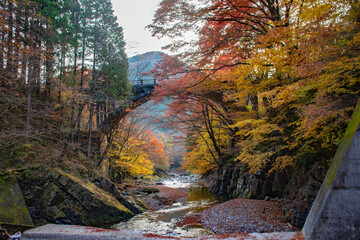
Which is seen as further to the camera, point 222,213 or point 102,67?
point 102,67

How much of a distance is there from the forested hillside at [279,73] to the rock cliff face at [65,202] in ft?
18.6

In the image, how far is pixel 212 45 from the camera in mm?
7961

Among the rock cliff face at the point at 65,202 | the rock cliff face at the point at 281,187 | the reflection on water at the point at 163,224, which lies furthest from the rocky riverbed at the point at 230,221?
the rock cliff face at the point at 65,202

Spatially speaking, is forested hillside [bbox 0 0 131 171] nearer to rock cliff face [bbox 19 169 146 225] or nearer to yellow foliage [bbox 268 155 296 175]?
rock cliff face [bbox 19 169 146 225]

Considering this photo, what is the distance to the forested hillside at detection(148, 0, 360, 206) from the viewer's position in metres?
4.32

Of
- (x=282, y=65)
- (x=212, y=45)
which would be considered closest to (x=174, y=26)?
(x=212, y=45)

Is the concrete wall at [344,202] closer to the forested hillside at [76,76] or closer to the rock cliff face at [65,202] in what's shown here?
the rock cliff face at [65,202]

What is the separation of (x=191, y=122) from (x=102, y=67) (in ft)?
24.1

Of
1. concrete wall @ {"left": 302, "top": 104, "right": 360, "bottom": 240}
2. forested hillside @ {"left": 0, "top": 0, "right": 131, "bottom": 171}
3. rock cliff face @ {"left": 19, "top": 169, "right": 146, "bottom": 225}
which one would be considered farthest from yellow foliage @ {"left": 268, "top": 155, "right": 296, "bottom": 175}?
forested hillside @ {"left": 0, "top": 0, "right": 131, "bottom": 171}

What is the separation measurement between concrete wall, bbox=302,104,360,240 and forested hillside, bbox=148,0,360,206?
3.08 feet

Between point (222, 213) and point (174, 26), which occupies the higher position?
point (174, 26)

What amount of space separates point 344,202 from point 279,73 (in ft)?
15.0

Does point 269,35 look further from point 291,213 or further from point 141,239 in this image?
point 141,239

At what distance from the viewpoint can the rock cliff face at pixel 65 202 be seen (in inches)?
287
